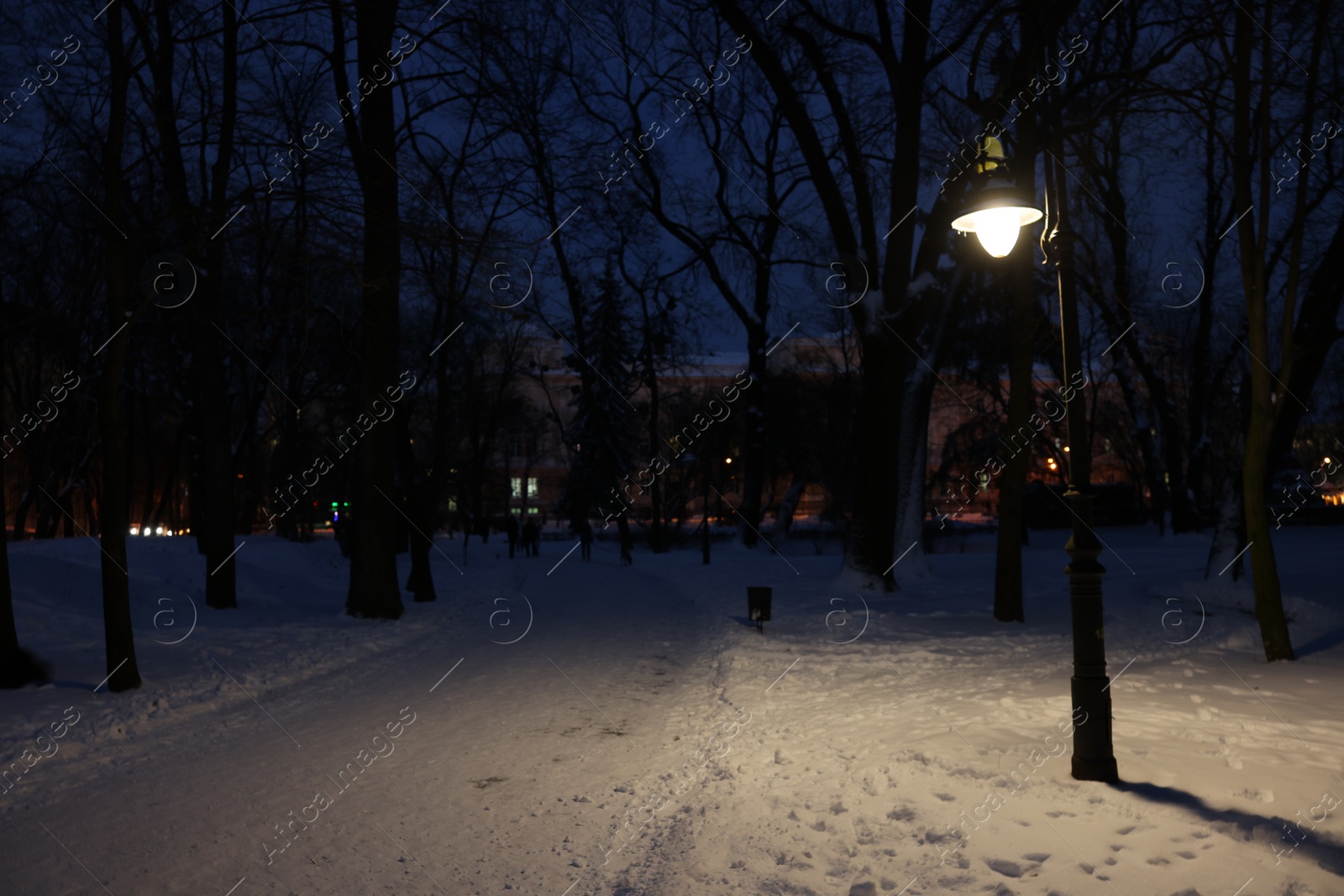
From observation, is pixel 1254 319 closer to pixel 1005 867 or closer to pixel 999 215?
pixel 999 215

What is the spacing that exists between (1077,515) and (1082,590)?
1.63 feet

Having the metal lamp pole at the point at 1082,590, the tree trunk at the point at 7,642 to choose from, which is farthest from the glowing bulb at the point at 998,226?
the tree trunk at the point at 7,642

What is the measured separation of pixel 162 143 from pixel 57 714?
29.5 feet

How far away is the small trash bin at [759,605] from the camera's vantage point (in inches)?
600

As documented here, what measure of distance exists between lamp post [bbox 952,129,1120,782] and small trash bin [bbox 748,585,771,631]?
8.70 m

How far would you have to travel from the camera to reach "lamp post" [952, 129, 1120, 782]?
248 inches

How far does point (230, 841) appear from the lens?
5559 millimetres

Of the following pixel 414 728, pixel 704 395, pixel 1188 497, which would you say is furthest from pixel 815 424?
pixel 414 728

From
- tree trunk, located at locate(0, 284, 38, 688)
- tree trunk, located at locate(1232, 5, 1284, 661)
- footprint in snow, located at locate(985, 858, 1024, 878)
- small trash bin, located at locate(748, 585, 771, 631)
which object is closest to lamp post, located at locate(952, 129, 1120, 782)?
footprint in snow, located at locate(985, 858, 1024, 878)

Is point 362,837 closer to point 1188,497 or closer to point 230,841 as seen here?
point 230,841

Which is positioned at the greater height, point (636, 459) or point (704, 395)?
point (704, 395)

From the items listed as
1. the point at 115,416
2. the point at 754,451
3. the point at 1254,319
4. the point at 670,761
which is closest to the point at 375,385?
the point at 115,416

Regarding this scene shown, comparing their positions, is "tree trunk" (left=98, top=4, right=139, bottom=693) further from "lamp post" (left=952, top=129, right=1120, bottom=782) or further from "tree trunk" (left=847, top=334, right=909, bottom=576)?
"tree trunk" (left=847, top=334, right=909, bottom=576)

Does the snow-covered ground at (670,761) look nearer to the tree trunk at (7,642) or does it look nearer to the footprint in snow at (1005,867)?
the footprint in snow at (1005,867)
